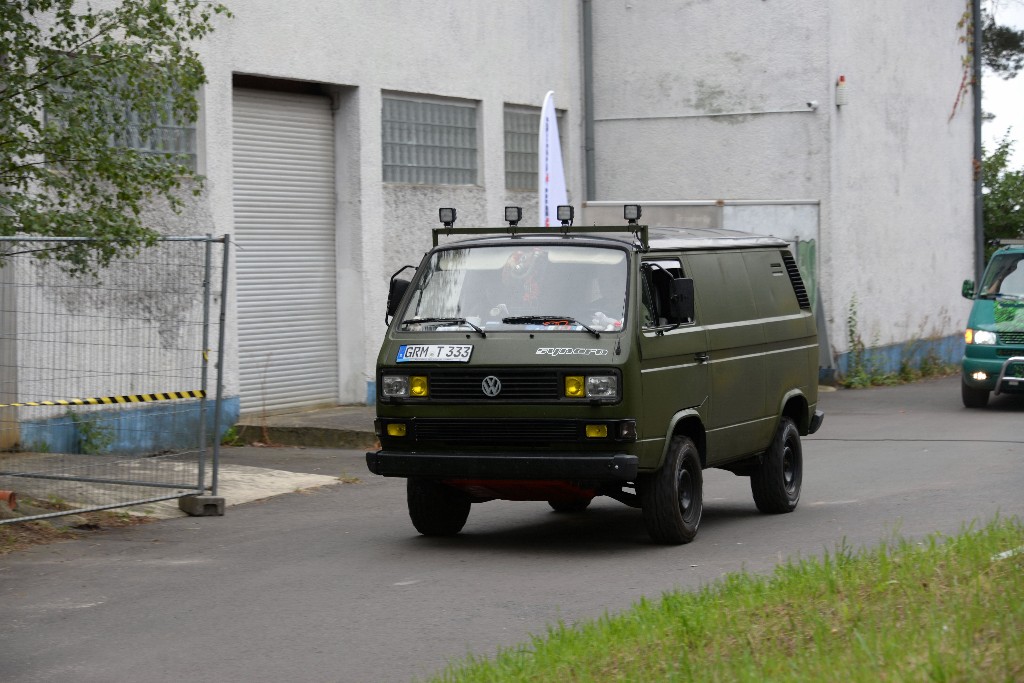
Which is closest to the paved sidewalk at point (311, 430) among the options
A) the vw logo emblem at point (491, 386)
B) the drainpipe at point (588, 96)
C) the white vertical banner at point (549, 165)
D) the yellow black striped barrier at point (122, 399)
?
the white vertical banner at point (549, 165)

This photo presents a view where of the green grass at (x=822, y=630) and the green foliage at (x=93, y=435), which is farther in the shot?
the green foliage at (x=93, y=435)

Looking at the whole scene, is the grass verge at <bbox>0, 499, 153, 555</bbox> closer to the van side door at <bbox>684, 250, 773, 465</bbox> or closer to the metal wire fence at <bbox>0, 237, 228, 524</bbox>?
the metal wire fence at <bbox>0, 237, 228, 524</bbox>

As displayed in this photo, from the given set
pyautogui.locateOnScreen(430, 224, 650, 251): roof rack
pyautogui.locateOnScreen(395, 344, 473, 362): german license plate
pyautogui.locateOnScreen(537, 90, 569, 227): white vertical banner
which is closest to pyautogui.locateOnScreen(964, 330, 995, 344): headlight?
pyautogui.locateOnScreen(537, 90, 569, 227): white vertical banner

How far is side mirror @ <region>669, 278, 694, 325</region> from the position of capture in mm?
9953

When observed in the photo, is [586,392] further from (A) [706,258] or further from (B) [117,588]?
(B) [117,588]

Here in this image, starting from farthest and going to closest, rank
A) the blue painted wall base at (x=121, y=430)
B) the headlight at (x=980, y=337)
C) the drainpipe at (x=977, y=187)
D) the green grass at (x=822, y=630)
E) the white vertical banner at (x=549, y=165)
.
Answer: the drainpipe at (x=977, y=187) → the headlight at (x=980, y=337) → the white vertical banner at (x=549, y=165) → the blue painted wall base at (x=121, y=430) → the green grass at (x=822, y=630)

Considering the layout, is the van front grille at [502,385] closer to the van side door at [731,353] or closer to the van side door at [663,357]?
the van side door at [663,357]

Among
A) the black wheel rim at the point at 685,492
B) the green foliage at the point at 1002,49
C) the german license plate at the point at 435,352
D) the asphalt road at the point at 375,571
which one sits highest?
the green foliage at the point at 1002,49

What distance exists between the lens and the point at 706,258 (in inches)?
431

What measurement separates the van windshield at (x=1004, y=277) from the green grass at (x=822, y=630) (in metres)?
12.7

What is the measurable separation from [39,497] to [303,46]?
8.16 meters

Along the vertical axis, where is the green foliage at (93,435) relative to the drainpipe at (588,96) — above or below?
below

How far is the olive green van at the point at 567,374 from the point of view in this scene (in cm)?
955

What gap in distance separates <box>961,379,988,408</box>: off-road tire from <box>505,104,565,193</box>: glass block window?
6.80 m
